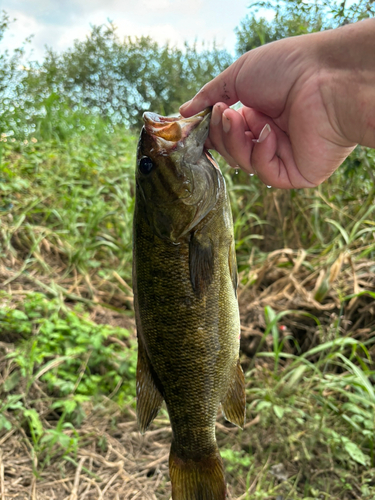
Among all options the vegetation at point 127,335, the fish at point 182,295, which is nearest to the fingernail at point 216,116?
the fish at point 182,295

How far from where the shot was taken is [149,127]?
127 centimetres

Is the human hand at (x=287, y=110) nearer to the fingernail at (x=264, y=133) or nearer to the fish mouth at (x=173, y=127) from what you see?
the fingernail at (x=264, y=133)

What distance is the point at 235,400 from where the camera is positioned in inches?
57.6

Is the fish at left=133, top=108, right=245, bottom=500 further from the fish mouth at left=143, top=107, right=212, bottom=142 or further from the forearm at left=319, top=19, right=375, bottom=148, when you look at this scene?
the forearm at left=319, top=19, right=375, bottom=148

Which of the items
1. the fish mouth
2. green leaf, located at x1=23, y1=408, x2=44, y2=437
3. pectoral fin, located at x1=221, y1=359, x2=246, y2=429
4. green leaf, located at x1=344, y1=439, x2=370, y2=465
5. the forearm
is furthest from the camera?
green leaf, located at x1=23, y1=408, x2=44, y2=437

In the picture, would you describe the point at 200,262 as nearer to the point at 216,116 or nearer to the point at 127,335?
the point at 216,116

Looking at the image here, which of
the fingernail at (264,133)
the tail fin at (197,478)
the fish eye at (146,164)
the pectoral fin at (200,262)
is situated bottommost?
the tail fin at (197,478)

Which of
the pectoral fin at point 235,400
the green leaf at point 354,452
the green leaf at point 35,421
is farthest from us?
the green leaf at point 35,421

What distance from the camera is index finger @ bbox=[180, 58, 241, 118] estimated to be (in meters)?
1.51

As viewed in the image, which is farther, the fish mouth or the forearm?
the fish mouth

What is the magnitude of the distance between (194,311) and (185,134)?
61 centimetres

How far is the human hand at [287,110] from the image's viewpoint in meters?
1.30

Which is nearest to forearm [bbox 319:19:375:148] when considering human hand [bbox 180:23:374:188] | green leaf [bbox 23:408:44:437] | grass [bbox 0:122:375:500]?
human hand [bbox 180:23:374:188]

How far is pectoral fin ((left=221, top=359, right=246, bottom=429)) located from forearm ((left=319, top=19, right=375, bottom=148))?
3.22 feet
